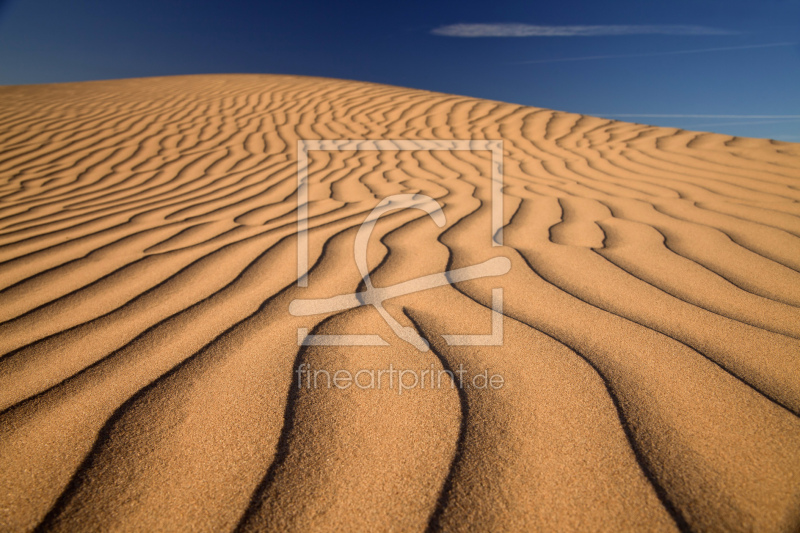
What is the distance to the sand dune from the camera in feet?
2.29

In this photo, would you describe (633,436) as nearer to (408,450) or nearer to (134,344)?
(408,450)

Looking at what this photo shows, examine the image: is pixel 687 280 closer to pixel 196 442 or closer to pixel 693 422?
pixel 693 422

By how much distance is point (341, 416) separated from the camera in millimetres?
888

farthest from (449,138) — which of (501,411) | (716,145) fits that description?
(501,411)

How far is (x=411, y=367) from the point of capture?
1.06 m

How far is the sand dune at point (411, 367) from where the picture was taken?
Answer: 70 centimetres

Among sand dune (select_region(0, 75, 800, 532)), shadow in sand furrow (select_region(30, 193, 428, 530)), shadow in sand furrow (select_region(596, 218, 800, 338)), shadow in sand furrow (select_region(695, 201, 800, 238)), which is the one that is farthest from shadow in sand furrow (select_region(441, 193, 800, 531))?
shadow in sand furrow (select_region(695, 201, 800, 238))

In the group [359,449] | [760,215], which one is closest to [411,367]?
[359,449]

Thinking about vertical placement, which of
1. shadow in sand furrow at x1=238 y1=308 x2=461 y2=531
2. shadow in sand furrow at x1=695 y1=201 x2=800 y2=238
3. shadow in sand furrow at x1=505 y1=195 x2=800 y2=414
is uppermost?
shadow in sand furrow at x1=695 y1=201 x2=800 y2=238

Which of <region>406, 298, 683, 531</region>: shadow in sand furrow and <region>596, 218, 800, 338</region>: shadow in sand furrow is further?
<region>596, 218, 800, 338</region>: shadow in sand furrow

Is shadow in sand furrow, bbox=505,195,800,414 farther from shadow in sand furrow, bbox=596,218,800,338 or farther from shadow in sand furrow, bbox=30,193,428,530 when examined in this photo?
shadow in sand furrow, bbox=30,193,428,530

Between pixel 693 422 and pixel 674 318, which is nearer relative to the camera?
pixel 693 422

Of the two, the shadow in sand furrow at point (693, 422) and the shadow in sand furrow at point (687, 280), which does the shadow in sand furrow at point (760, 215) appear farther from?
the shadow in sand furrow at point (693, 422)

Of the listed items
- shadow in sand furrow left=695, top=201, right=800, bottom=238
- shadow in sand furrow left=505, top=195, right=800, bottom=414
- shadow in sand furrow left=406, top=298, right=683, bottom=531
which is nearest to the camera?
shadow in sand furrow left=406, top=298, right=683, bottom=531
